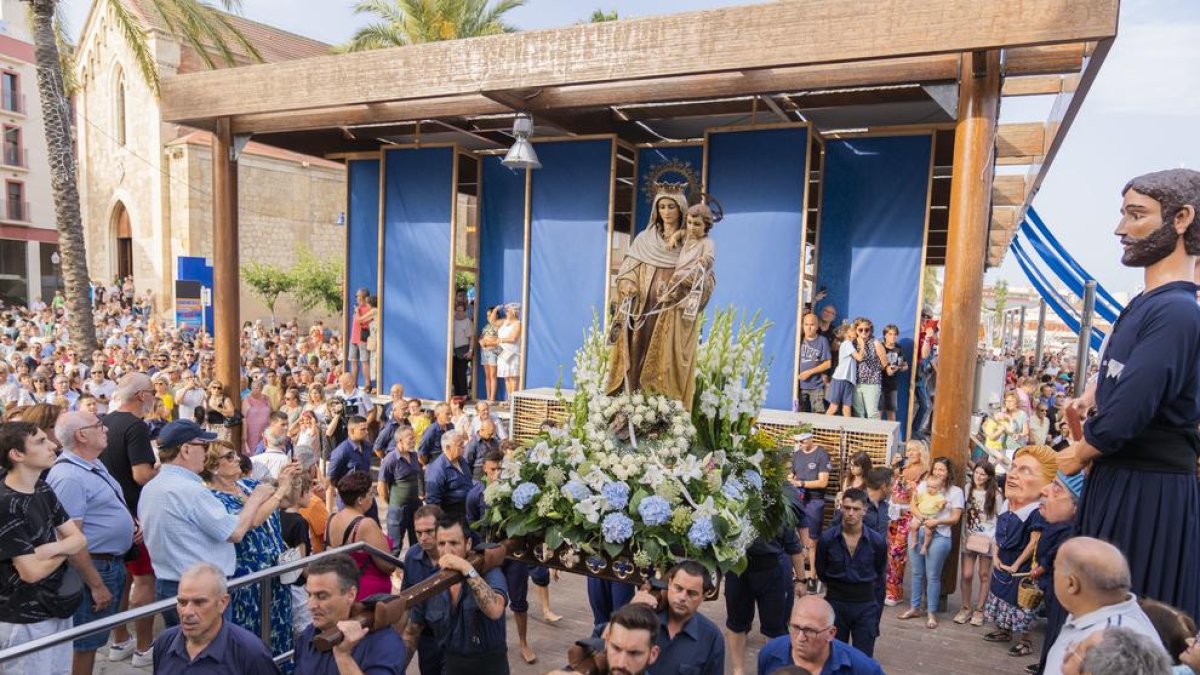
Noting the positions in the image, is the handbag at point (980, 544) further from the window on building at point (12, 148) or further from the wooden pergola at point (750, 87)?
the window on building at point (12, 148)

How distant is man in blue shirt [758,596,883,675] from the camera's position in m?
3.49

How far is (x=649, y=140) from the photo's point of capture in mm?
11742

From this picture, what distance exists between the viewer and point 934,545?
22.7 ft

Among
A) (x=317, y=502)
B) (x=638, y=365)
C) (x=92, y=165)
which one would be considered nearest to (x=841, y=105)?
(x=638, y=365)

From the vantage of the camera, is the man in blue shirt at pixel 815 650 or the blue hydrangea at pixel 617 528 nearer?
the man in blue shirt at pixel 815 650

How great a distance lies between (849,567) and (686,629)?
172 cm

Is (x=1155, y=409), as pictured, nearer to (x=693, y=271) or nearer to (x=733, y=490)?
(x=733, y=490)

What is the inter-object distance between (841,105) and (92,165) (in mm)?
35692

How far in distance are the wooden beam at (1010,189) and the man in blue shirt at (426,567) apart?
490 inches

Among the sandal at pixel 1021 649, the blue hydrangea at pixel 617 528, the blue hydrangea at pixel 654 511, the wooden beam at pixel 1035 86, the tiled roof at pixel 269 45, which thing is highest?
the tiled roof at pixel 269 45

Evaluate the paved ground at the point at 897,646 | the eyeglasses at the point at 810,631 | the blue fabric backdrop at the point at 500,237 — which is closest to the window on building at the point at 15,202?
the blue fabric backdrop at the point at 500,237

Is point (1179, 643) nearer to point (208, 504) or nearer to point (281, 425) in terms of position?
point (208, 504)

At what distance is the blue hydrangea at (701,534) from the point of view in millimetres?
4012

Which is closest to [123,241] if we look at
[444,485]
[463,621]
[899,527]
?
[444,485]
